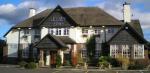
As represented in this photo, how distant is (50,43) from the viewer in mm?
48531

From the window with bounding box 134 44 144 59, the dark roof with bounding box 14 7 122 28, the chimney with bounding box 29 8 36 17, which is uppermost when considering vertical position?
the chimney with bounding box 29 8 36 17

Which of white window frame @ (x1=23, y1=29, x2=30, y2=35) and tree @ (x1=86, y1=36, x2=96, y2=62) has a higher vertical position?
white window frame @ (x1=23, y1=29, x2=30, y2=35)

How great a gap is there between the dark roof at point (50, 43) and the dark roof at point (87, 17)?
5497 millimetres

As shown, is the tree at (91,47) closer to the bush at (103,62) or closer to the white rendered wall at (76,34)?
the white rendered wall at (76,34)

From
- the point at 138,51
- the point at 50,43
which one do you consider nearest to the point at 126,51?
the point at 138,51

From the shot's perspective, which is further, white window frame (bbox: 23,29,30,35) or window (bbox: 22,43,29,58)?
white window frame (bbox: 23,29,30,35)

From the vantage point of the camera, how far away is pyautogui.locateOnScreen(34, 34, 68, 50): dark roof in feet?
158

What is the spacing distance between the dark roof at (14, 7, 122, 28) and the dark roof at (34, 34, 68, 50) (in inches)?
216

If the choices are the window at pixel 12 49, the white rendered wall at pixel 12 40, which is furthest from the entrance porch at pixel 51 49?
the white rendered wall at pixel 12 40

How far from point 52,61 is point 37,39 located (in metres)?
5.74

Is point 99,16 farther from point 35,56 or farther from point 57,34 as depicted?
point 35,56

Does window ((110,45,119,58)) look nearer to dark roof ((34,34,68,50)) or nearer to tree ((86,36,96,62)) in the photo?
tree ((86,36,96,62))

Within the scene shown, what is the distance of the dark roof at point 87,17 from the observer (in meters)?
52.0

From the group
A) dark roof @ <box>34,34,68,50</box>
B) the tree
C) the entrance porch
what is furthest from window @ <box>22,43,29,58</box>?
the tree
